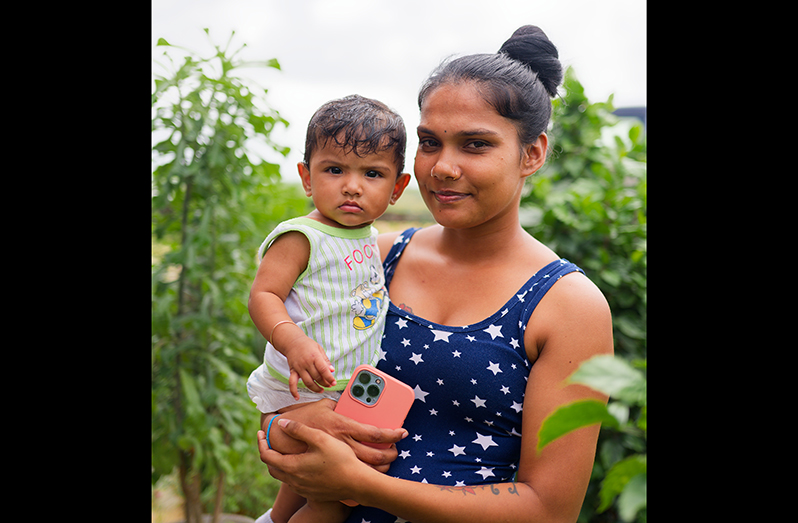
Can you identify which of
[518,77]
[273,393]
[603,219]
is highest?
[518,77]

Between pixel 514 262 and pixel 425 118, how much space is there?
46 cm

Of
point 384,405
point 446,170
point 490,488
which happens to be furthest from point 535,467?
point 446,170

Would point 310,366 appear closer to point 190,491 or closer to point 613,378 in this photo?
point 613,378

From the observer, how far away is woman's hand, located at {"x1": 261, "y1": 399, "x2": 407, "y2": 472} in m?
1.44

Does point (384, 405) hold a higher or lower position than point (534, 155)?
lower

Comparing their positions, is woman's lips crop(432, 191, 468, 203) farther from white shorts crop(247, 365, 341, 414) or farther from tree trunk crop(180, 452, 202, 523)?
tree trunk crop(180, 452, 202, 523)

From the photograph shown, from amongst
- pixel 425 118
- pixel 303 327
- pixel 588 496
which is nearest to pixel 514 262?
pixel 425 118

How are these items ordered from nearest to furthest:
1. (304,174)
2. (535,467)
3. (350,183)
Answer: (535,467) → (350,183) → (304,174)

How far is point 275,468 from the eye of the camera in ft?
4.84

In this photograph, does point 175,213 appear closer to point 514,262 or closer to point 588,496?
point 514,262

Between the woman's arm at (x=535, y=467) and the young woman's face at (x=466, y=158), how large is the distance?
1.04 ft

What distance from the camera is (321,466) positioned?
1.38 m

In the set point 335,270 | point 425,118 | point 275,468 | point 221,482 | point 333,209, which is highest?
point 425,118

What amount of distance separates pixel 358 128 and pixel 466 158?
32cm
